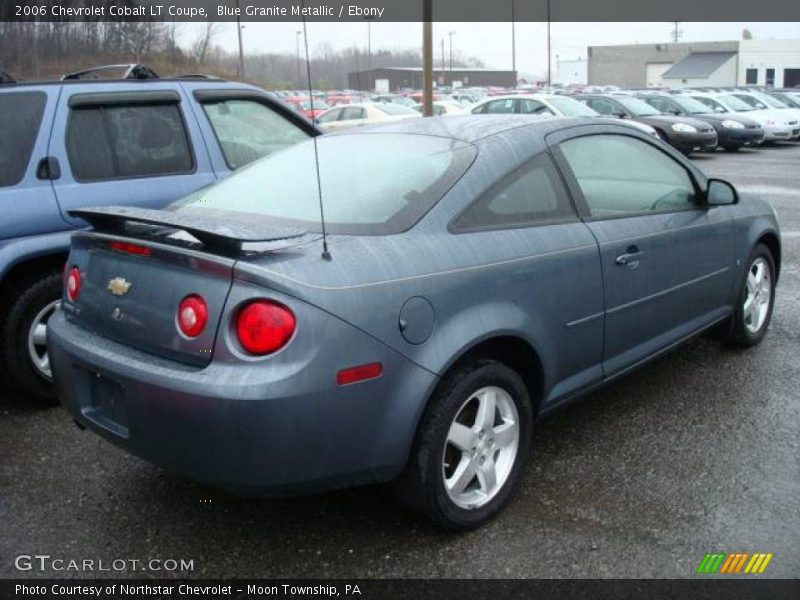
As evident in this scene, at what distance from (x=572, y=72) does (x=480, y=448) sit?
317ft

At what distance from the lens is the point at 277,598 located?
269cm

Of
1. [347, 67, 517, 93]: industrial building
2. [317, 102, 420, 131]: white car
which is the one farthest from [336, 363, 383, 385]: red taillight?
[347, 67, 517, 93]: industrial building

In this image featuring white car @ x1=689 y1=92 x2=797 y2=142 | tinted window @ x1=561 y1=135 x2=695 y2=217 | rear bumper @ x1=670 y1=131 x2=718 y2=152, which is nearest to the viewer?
tinted window @ x1=561 y1=135 x2=695 y2=217

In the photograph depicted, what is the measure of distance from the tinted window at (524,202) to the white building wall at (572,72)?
303ft

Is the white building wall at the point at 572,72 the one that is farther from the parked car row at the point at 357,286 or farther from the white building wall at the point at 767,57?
the parked car row at the point at 357,286

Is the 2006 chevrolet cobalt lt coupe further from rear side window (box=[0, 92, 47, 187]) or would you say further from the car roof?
rear side window (box=[0, 92, 47, 187])

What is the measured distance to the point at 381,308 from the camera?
266 centimetres

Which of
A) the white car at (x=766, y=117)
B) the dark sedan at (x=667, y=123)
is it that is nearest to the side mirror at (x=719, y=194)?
the dark sedan at (x=667, y=123)

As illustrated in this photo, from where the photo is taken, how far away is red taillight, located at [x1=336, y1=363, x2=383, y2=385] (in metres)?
2.55

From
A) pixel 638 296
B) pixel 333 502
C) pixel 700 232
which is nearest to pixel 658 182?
pixel 700 232

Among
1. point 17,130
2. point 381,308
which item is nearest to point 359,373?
point 381,308

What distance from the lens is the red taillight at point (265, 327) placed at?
2.51 metres

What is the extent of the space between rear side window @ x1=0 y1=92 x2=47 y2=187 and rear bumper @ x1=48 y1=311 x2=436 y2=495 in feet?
6.10

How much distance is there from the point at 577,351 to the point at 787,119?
908 inches
